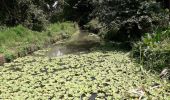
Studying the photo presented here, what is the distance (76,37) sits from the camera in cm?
1689

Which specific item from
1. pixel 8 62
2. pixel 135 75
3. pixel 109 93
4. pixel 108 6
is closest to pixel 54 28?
pixel 108 6

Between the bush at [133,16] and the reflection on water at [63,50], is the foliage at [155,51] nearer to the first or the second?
the bush at [133,16]

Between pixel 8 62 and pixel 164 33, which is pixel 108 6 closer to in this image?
pixel 164 33

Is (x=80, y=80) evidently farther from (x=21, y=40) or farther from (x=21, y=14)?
(x=21, y=14)

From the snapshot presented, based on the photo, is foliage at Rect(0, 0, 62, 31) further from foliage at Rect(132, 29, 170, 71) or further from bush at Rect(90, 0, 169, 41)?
foliage at Rect(132, 29, 170, 71)

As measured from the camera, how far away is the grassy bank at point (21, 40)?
11.1 m

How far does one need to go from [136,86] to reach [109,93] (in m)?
0.82

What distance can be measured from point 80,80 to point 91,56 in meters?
2.90

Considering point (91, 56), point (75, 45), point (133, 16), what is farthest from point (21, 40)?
point (133, 16)

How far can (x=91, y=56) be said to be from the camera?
1087 cm

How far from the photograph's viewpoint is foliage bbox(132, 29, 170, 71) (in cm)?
847

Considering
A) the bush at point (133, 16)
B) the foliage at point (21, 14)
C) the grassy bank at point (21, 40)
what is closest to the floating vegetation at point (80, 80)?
the grassy bank at point (21, 40)

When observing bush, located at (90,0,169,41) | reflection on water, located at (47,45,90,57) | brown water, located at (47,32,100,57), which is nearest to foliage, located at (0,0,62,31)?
brown water, located at (47,32,100,57)

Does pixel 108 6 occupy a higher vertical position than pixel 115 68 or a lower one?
higher
